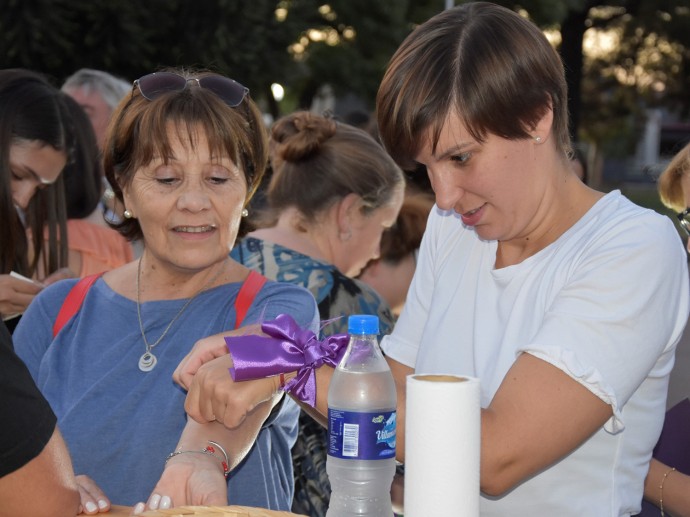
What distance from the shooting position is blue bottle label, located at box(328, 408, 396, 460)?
174cm

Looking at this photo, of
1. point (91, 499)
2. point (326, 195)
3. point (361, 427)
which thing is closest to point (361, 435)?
point (361, 427)

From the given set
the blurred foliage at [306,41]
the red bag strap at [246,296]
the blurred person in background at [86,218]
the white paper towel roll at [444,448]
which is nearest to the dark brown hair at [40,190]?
the blurred person in background at [86,218]

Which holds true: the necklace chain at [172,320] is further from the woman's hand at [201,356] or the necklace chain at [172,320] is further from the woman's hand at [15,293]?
the woman's hand at [15,293]

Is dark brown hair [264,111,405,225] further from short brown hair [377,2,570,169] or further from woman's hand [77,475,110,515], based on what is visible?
woman's hand [77,475,110,515]

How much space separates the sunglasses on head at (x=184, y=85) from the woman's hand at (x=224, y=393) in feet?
3.09

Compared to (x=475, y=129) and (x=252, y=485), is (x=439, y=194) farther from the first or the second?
(x=252, y=485)

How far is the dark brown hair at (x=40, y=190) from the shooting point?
153 inches

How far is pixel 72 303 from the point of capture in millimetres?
2773

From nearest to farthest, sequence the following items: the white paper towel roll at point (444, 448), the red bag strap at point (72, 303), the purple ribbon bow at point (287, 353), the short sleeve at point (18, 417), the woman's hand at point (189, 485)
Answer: the white paper towel roll at point (444, 448) < the short sleeve at point (18, 417) < the purple ribbon bow at point (287, 353) < the woman's hand at point (189, 485) < the red bag strap at point (72, 303)

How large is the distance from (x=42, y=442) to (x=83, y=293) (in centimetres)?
103

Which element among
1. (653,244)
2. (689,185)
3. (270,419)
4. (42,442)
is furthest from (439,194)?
(689,185)

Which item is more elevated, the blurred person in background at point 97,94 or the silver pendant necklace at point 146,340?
the silver pendant necklace at point 146,340

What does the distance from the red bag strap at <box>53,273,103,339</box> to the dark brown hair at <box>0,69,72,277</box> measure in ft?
3.89

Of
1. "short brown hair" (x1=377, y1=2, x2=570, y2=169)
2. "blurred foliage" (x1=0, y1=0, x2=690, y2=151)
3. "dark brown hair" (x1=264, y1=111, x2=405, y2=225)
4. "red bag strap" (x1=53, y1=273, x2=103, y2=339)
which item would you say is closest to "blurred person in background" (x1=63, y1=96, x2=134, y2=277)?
"dark brown hair" (x1=264, y1=111, x2=405, y2=225)
